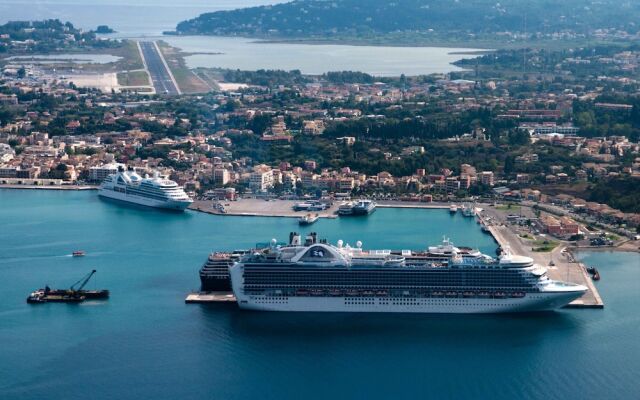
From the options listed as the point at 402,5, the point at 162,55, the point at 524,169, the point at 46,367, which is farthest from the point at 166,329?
the point at 402,5

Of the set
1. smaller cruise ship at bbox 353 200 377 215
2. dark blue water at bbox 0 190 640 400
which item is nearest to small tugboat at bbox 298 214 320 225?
smaller cruise ship at bbox 353 200 377 215

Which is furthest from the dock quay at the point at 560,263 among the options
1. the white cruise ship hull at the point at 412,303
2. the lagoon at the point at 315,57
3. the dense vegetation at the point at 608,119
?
the lagoon at the point at 315,57

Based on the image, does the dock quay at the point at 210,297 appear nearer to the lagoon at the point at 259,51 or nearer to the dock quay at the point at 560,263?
the dock quay at the point at 560,263

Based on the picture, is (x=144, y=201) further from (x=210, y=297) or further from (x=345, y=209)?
(x=210, y=297)

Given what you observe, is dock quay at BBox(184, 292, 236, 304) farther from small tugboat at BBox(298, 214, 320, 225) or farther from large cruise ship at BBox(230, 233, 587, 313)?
small tugboat at BBox(298, 214, 320, 225)

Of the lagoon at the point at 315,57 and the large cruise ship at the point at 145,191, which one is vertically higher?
the large cruise ship at the point at 145,191
